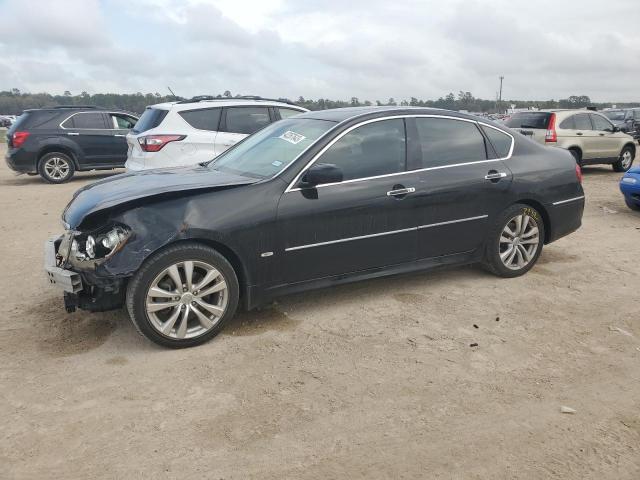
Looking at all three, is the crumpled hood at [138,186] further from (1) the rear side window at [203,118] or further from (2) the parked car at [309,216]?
(1) the rear side window at [203,118]

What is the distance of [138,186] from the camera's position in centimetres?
421

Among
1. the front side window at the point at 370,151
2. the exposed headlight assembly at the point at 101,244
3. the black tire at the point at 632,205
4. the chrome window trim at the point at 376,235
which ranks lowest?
the black tire at the point at 632,205

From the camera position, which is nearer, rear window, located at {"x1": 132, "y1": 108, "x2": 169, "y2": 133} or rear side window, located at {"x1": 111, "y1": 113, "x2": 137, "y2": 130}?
rear window, located at {"x1": 132, "y1": 108, "x2": 169, "y2": 133}

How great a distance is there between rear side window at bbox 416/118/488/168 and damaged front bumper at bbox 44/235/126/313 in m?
2.73

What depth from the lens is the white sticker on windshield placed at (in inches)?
185

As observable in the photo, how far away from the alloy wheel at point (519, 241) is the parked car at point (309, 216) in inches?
0.5

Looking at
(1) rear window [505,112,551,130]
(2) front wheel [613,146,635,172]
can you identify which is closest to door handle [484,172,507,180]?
(1) rear window [505,112,551,130]

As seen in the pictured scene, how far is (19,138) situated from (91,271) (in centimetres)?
1046

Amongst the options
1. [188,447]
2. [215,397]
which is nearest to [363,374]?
[215,397]

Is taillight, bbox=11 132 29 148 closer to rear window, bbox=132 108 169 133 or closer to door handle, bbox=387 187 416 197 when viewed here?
rear window, bbox=132 108 169 133

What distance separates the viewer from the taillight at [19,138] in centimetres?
1251

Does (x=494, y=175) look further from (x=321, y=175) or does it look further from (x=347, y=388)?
(x=347, y=388)

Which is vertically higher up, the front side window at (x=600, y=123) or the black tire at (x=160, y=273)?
the front side window at (x=600, y=123)

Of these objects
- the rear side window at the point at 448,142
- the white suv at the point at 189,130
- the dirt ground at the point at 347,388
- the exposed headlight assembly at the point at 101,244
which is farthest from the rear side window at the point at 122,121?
the exposed headlight assembly at the point at 101,244
